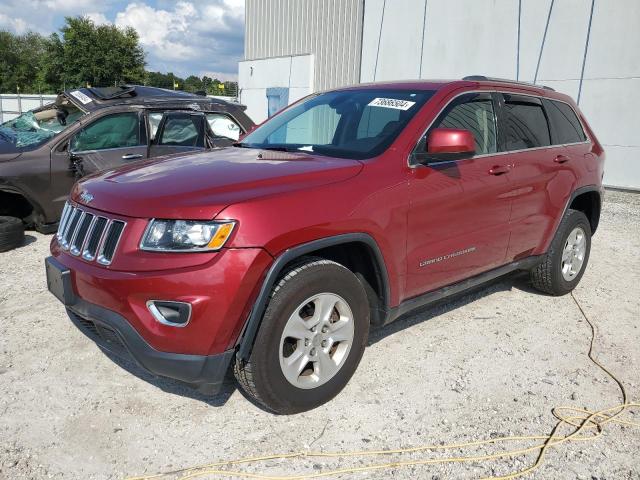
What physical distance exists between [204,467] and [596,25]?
42.2 feet

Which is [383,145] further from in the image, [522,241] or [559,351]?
[559,351]

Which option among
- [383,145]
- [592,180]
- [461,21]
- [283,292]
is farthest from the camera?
→ [461,21]

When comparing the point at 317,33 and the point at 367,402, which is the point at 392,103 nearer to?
the point at 367,402

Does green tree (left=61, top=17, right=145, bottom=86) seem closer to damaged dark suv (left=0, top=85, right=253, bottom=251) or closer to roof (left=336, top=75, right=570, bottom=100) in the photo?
damaged dark suv (left=0, top=85, right=253, bottom=251)

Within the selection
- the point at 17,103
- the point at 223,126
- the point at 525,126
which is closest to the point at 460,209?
the point at 525,126

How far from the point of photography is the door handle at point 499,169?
3887mm

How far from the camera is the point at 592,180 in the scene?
200 inches

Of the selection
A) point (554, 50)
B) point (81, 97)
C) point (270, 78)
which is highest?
point (554, 50)

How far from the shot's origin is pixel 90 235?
2.87 metres

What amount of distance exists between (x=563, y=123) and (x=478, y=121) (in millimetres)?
1385

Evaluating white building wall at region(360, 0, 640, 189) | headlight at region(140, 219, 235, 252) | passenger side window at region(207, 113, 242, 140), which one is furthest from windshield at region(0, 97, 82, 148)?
white building wall at region(360, 0, 640, 189)

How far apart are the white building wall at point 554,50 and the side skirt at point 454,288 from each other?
9266mm

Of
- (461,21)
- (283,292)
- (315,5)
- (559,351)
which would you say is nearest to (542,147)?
(559,351)

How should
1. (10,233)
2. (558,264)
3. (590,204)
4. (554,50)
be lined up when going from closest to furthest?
1. (558,264)
2. (590,204)
3. (10,233)
4. (554,50)
